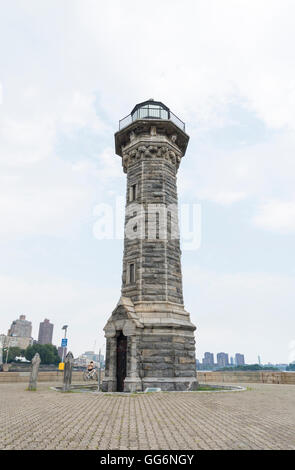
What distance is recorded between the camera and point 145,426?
700 cm

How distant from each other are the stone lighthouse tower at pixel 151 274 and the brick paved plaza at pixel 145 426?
553 centimetres

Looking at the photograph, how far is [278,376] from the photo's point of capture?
26188 millimetres

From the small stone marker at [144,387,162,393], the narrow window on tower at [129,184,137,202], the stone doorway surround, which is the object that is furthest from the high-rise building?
the small stone marker at [144,387,162,393]

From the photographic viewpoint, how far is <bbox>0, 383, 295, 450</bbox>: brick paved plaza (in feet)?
18.4

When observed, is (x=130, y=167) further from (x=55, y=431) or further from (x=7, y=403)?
(x=55, y=431)

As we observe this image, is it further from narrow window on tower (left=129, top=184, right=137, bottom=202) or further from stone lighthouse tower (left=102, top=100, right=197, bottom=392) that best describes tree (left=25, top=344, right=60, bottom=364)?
narrow window on tower (left=129, top=184, right=137, bottom=202)

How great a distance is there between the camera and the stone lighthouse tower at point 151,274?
53.1 feet

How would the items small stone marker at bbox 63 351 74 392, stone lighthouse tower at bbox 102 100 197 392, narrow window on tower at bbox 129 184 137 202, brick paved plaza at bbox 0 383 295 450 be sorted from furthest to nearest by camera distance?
narrow window on tower at bbox 129 184 137 202
stone lighthouse tower at bbox 102 100 197 392
small stone marker at bbox 63 351 74 392
brick paved plaza at bbox 0 383 295 450

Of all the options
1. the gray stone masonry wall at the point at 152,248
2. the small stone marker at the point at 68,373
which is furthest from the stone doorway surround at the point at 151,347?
the small stone marker at the point at 68,373

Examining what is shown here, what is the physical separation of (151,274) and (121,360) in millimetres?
5119

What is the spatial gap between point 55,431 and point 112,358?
428 inches

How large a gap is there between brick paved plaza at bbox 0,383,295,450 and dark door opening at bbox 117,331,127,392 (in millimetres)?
6082

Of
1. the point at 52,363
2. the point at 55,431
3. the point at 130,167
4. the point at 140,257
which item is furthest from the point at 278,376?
the point at 52,363

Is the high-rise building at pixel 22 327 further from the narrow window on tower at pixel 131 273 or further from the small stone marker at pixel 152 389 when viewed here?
the small stone marker at pixel 152 389
